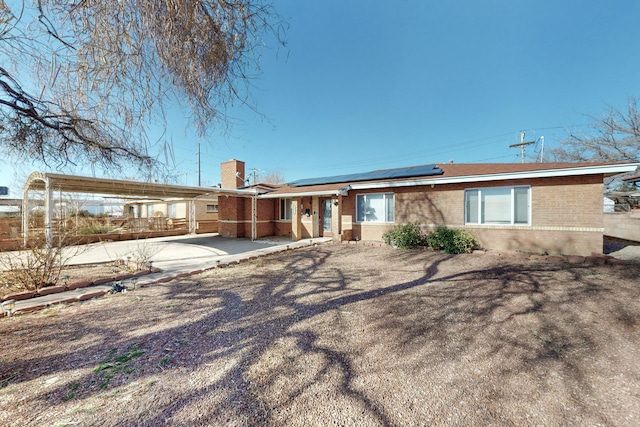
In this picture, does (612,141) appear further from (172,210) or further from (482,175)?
(172,210)

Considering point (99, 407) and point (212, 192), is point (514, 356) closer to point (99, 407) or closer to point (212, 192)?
point (99, 407)

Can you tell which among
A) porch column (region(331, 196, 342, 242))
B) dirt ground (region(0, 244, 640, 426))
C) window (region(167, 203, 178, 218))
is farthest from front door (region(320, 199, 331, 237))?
window (region(167, 203, 178, 218))

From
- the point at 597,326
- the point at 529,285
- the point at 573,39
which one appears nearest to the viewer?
the point at 597,326

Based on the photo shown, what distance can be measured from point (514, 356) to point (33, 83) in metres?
6.95

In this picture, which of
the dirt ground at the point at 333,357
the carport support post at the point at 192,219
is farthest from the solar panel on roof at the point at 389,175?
the carport support post at the point at 192,219

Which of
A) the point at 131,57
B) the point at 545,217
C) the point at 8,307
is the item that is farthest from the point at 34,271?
the point at 545,217

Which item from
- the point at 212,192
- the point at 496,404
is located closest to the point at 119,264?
the point at 212,192

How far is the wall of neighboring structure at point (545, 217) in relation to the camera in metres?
7.88

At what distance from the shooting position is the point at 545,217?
8.48 meters

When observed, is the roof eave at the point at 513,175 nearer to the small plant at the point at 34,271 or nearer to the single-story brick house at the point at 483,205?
the single-story brick house at the point at 483,205

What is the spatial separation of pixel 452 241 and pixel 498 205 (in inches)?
86.0

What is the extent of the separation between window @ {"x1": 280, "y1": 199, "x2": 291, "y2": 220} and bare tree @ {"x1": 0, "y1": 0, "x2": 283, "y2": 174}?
1221 cm

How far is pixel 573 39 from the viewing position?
11.0 meters

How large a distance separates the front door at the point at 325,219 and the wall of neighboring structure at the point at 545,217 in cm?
508
